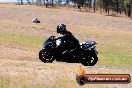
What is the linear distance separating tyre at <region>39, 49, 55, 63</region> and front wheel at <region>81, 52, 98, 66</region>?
4.99 feet

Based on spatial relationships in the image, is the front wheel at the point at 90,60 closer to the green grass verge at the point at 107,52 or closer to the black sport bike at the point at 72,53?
the black sport bike at the point at 72,53

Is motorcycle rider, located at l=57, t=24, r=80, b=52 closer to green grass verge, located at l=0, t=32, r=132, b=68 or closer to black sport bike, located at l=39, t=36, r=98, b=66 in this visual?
black sport bike, located at l=39, t=36, r=98, b=66

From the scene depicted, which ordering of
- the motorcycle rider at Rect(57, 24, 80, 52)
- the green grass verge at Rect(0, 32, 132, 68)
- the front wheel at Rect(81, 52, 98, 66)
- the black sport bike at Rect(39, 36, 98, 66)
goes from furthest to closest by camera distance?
the green grass verge at Rect(0, 32, 132, 68)
the front wheel at Rect(81, 52, 98, 66)
the black sport bike at Rect(39, 36, 98, 66)
the motorcycle rider at Rect(57, 24, 80, 52)

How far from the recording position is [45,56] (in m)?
21.1

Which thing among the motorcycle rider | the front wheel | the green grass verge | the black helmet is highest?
the black helmet

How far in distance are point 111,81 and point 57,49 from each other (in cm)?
909

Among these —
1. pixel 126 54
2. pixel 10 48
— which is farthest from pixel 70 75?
pixel 126 54

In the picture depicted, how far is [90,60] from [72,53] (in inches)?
38.0

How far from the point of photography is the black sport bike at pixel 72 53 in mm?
20500

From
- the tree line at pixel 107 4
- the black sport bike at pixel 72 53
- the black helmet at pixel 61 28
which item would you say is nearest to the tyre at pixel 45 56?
the black sport bike at pixel 72 53

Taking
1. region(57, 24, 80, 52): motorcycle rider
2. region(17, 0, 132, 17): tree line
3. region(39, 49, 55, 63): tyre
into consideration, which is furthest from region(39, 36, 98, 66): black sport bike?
region(17, 0, 132, 17): tree line

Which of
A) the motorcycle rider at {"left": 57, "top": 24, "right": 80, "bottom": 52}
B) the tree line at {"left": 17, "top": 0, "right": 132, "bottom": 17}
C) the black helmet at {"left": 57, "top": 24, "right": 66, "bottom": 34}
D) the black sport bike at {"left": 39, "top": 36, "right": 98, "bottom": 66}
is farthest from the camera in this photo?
the tree line at {"left": 17, "top": 0, "right": 132, "bottom": 17}

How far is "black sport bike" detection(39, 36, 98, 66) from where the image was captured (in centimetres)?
2050

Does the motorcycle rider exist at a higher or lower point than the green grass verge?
higher
